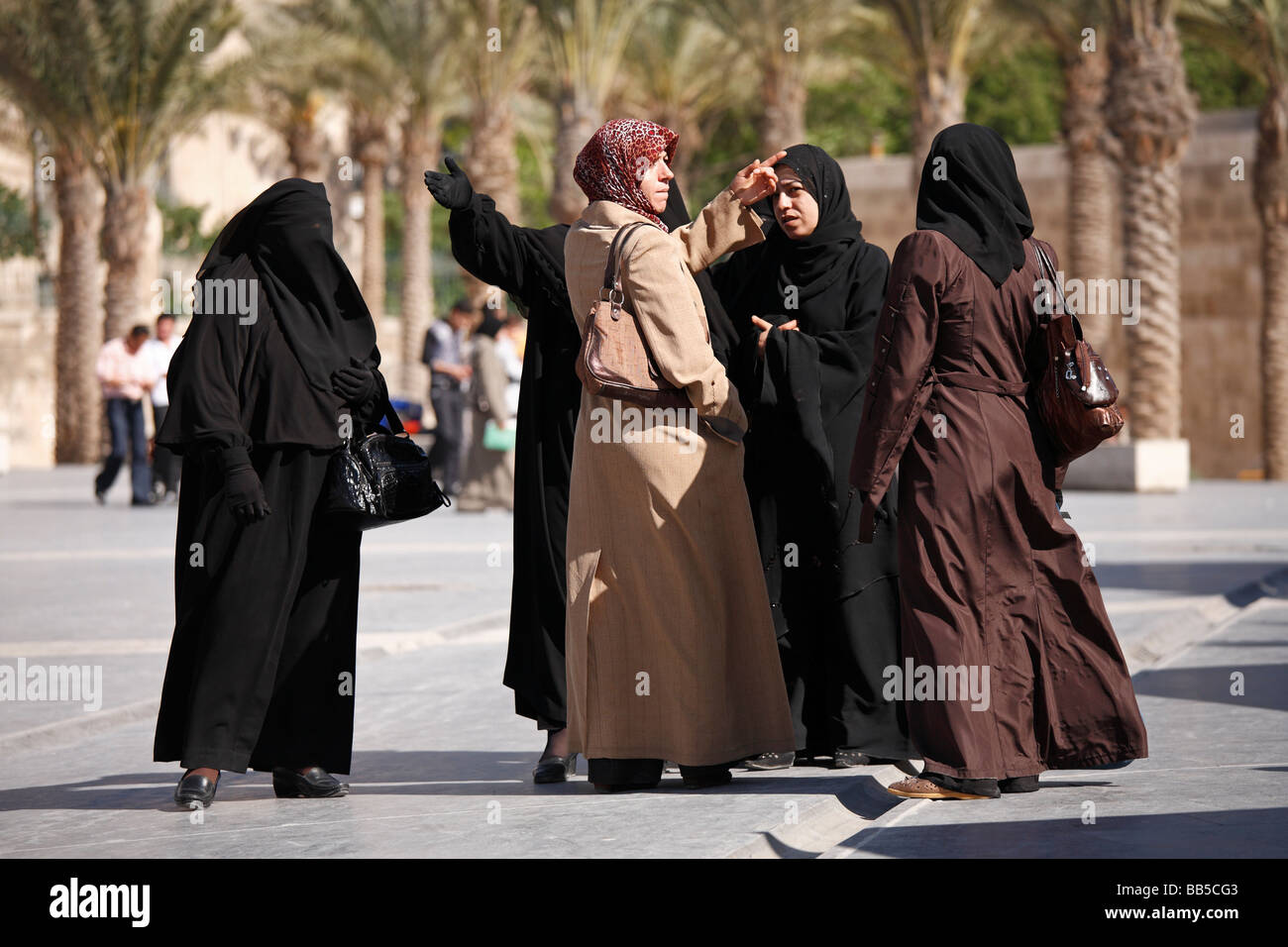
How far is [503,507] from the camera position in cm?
1695

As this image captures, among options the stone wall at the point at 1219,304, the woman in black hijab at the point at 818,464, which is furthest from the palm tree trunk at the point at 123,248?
the woman in black hijab at the point at 818,464

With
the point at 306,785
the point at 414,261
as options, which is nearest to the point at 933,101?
the point at 414,261

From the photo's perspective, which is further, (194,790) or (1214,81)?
(1214,81)

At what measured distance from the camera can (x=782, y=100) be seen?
1011 inches

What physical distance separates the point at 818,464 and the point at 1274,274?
19.3 metres

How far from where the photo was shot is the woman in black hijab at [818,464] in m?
5.51

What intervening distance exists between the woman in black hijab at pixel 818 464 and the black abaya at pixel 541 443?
239 millimetres

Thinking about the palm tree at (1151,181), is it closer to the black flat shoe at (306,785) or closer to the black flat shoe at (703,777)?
the black flat shoe at (703,777)

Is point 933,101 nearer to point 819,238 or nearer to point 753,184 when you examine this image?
point 819,238

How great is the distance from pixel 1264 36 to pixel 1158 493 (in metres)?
6.22
